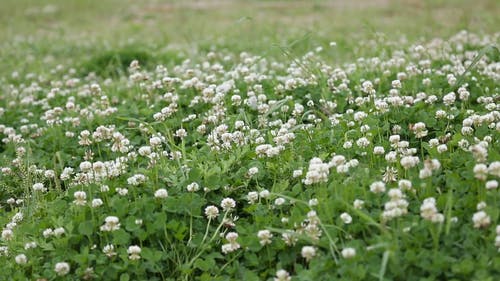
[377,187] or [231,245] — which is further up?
[377,187]

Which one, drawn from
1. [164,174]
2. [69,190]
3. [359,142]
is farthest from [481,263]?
[69,190]

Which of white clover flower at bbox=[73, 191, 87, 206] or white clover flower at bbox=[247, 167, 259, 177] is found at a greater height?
white clover flower at bbox=[247, 167, 259, 177]

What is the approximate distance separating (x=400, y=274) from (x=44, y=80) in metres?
4.67

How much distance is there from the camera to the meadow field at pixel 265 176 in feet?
9.64

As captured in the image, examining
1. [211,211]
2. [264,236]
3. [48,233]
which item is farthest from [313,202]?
[48,233]

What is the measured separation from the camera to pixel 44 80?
655cm

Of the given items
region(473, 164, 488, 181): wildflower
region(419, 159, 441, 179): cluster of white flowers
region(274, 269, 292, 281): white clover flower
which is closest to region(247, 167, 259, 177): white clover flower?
region(274, 269, 292, 281): white clover flower

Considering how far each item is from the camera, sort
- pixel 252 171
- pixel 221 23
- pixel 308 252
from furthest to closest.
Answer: pixel 221 23, pixel 252 171, pixel 308 252

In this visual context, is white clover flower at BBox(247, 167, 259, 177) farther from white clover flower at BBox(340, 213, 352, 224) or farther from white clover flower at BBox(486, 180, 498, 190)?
white clover flower at BBox(486, 180, 498, 190)

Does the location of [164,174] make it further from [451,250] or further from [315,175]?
[451,250]

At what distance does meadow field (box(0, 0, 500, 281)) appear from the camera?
2939 mm

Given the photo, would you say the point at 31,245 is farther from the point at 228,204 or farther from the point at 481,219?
the point at 481,219

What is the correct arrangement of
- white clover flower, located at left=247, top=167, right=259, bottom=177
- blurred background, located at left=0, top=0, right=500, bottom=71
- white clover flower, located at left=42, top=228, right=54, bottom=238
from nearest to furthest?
1. white clover flower, located at left=42, top=228, right=54, bottom=238
2. white clover flower, located at left=247, top=167, right=259, bottom=177
3. blurred background, located at left=0, top=0, right=500, bottom=71

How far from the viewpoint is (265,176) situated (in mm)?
3625
